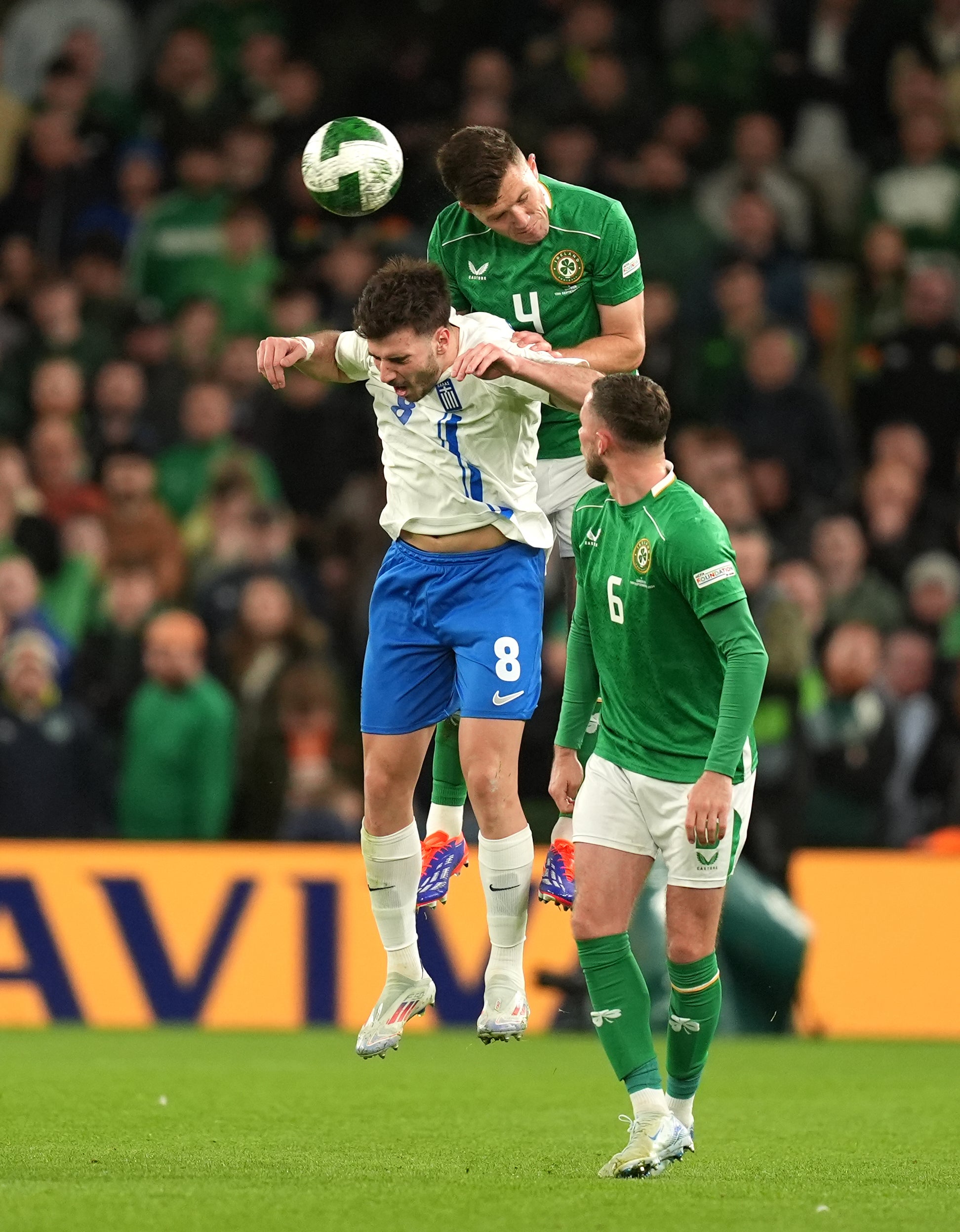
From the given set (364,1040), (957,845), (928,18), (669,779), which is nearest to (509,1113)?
(364,1040)

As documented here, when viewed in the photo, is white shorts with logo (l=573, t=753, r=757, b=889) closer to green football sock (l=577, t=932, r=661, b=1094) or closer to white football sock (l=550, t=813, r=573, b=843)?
green football sock (l=577, t=932, r=661, b=1094)

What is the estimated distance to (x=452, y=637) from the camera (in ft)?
26.2

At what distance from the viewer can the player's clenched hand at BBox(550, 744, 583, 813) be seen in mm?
7754

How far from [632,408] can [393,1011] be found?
93.7 inches

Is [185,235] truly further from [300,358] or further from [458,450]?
[458,450]

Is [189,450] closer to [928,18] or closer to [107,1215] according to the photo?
[928,18]

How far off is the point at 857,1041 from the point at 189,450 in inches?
224

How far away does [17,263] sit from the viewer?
52.8 feet

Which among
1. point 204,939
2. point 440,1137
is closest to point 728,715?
point 440,1137

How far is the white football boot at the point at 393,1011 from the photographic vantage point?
26.3 ft

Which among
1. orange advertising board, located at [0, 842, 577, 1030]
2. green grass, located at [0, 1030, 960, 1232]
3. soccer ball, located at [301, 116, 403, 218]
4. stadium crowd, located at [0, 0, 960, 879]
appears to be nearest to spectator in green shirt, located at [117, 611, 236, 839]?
stadium crowd, located at [0, 0, 960, 879]

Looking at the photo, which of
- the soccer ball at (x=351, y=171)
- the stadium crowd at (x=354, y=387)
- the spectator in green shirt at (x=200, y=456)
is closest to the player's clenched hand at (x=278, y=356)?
the soccer ball at (x=351, y=171)

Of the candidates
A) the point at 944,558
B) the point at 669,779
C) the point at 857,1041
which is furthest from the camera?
the point at 944,558

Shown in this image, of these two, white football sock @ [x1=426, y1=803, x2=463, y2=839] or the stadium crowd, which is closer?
white football sock @ [x1=426, y1=803, x2=463, y2=839]
